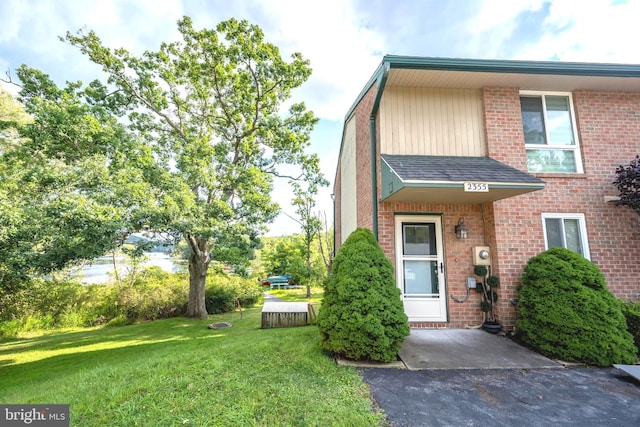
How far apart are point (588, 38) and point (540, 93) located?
2555 millimetres

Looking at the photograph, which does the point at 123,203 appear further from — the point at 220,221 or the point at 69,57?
the point at 69,57

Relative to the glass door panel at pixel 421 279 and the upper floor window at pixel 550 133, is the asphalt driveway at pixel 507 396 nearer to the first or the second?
the glass door panel at pixel 421 279

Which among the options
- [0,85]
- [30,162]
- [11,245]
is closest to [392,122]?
[11,245]

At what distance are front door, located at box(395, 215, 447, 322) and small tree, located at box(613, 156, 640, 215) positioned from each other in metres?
3.65

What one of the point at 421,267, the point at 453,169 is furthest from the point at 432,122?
the point at 421,267

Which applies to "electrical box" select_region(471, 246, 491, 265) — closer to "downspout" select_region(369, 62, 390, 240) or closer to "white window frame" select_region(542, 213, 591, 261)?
"white window frame" select_region(542, 213, 591, 261)

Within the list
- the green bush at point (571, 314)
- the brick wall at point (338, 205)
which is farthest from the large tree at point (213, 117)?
the green bush at point (571, 314)

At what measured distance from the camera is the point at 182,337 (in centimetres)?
843

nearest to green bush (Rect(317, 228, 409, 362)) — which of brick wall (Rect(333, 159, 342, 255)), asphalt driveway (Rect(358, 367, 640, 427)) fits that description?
asphalt driveway (Rect(358, 367, 640, 427))

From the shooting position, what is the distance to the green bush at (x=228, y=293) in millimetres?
13562

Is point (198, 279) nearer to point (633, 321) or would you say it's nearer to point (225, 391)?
point (225, 391)

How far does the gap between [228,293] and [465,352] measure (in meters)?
12.4

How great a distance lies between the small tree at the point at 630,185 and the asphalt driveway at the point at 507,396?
3.50 metres

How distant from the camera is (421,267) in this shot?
5875mm
